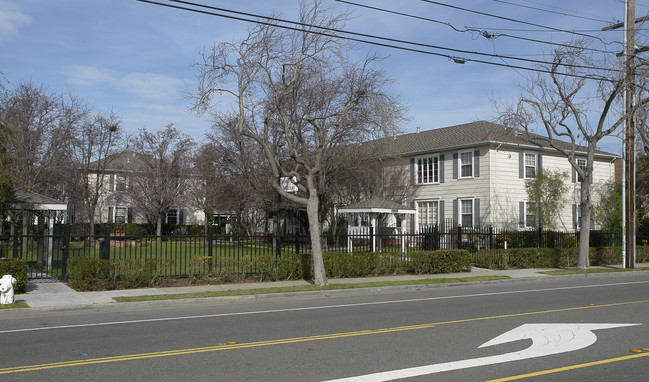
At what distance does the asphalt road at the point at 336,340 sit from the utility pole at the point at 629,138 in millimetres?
10500

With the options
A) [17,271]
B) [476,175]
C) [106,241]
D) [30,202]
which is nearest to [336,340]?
[17,271]

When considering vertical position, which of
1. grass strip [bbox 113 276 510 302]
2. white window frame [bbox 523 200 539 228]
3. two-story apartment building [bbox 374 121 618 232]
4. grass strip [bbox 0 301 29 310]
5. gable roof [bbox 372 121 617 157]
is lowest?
grass strip [bbox 0 301 29 310]

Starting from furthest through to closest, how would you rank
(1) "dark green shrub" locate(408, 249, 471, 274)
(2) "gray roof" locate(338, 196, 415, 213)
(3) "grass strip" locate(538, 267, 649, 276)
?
1. (2) "gray roof" locate(338, 196, 415, 213)
2. (3) "grass strip" locate(538, 267, 649, 276)
3. (1) "dark green shrub" locate(408, 249, 471, 274)

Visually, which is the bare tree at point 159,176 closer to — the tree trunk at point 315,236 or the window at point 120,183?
the window at point 120,183

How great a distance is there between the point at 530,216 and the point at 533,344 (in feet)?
83.9

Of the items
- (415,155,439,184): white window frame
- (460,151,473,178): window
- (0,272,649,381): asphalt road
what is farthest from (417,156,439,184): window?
(0,272,649,381): asphalt road

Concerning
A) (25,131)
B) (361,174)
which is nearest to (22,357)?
(361,174)

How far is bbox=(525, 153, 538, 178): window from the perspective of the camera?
32.2m

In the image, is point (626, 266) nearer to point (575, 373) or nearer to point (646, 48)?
point (646, 48)

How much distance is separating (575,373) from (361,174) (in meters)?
23.2

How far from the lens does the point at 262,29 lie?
52.4 ft

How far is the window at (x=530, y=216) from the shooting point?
31.7 metres

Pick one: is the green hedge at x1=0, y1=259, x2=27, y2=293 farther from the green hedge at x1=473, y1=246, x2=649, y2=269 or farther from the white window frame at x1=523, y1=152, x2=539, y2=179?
the white window frame at x1=523, y1=152, x2=539, y2=179

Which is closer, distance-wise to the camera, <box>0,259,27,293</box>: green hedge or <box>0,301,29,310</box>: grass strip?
<box>0,301,29,310</box>: grass strip
